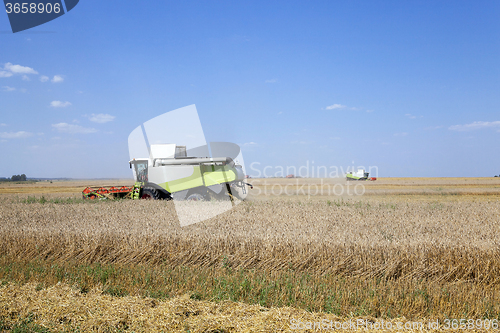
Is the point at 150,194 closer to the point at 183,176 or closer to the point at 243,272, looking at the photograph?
the point at 183,176

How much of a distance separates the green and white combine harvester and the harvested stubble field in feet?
17.8

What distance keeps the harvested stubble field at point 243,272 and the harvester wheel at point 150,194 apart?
5845 millimetres

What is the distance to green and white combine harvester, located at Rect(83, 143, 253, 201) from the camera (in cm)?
1451

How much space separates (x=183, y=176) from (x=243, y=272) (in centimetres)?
951

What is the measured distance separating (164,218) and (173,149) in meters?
6.04

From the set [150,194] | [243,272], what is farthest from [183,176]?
[243,272]

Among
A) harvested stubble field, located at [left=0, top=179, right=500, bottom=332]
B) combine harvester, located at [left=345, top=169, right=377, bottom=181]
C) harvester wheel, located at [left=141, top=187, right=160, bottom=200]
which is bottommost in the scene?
combine harvester, located at [left=345, top=169, right=377, bottom=181]

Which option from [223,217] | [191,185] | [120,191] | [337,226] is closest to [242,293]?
[337,226]

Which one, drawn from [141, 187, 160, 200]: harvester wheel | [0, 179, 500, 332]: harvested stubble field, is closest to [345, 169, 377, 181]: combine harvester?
[141, 187, 160, 200]: harvester wheel

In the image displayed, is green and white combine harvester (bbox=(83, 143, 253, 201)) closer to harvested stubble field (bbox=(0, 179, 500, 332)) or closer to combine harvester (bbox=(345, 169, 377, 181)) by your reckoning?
harvested stubble field (bbox=(0, 179, 500, 332))

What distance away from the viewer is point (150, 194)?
15.0 metres

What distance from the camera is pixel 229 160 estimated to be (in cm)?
1521

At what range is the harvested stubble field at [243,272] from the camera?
406cm

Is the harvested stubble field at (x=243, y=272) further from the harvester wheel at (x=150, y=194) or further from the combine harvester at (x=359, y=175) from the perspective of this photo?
the combine harvester at (x=359, y=175)
